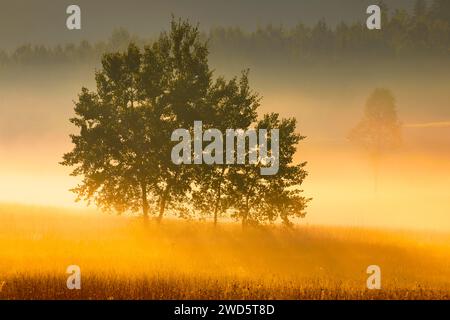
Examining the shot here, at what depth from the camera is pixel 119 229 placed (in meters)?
36.9

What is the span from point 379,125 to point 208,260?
6586 centimetres

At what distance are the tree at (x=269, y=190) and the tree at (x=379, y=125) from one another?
57829 millimetres

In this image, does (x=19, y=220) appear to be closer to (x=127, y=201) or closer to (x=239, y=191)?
(x=127, y=201)

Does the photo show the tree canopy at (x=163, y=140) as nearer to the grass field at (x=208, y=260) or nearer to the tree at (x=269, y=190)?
the tree at (x=269, y=190)

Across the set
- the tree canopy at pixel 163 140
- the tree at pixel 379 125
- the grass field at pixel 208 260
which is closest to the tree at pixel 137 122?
the tree canopy at pixel 163 140

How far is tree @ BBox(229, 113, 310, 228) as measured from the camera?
115 ft

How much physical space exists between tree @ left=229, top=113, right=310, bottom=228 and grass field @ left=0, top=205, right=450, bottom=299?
49.1 inches

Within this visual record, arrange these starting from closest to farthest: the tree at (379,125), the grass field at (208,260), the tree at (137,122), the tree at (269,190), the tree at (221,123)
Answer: the grass field at (208,260), the tree at (137,122), the tree at (269,190), the tree at (221,123), the tree at (379,125)

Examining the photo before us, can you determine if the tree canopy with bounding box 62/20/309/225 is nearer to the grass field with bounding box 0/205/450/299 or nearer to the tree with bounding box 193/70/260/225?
the tree with bounding box 193/70/260/225

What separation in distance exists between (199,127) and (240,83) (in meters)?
3.52

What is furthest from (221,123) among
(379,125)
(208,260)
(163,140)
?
(379,125)

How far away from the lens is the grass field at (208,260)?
19688 millimetres

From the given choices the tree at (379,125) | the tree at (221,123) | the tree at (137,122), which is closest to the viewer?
the tree at (137,122)

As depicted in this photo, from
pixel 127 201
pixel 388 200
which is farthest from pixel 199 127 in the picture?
pixel 388 200
